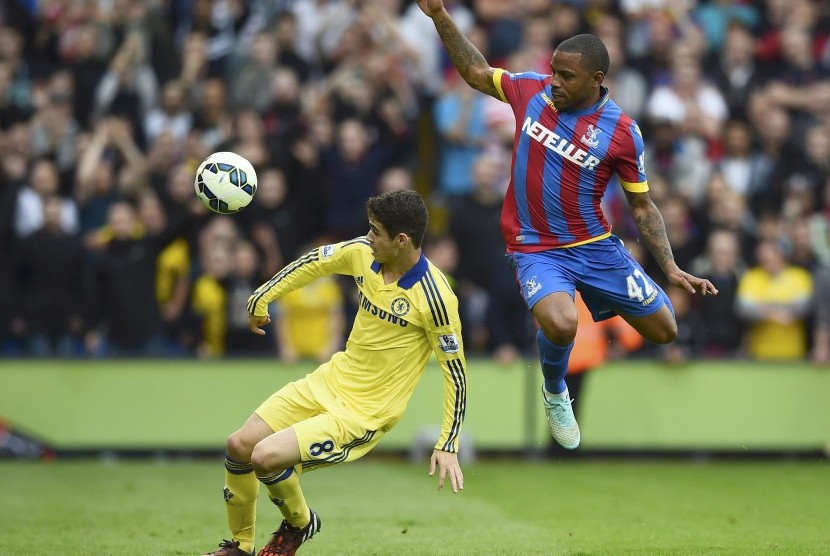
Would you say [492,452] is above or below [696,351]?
below

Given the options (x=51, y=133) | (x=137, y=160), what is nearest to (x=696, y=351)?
(x=137, y=160)

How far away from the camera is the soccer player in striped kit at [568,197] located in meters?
9.43

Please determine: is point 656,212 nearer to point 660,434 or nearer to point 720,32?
point 660,434

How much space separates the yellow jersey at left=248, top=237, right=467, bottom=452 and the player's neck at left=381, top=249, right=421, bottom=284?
0.03 m

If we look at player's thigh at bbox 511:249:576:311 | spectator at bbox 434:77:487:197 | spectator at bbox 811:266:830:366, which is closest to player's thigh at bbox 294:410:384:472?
player's thigh at bbox 511:249:576:311

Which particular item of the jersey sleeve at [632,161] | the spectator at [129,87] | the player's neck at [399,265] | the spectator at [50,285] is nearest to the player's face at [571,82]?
the jersey sleeve at [632,161]

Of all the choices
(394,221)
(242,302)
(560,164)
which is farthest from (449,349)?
(242,302)

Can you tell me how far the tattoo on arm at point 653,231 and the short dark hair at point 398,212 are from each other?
185cm

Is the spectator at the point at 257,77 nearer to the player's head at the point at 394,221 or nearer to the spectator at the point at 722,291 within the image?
the spectator at the point at 722,291

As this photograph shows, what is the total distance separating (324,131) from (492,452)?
4.36m

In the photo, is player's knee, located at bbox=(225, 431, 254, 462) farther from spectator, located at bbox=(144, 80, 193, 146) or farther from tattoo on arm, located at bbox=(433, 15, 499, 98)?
spectator, located at bbox=(144, 80, 193, 146)

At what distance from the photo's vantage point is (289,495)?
8664 mm

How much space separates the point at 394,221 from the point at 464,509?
4.33 meters

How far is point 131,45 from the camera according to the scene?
56.7 feet
